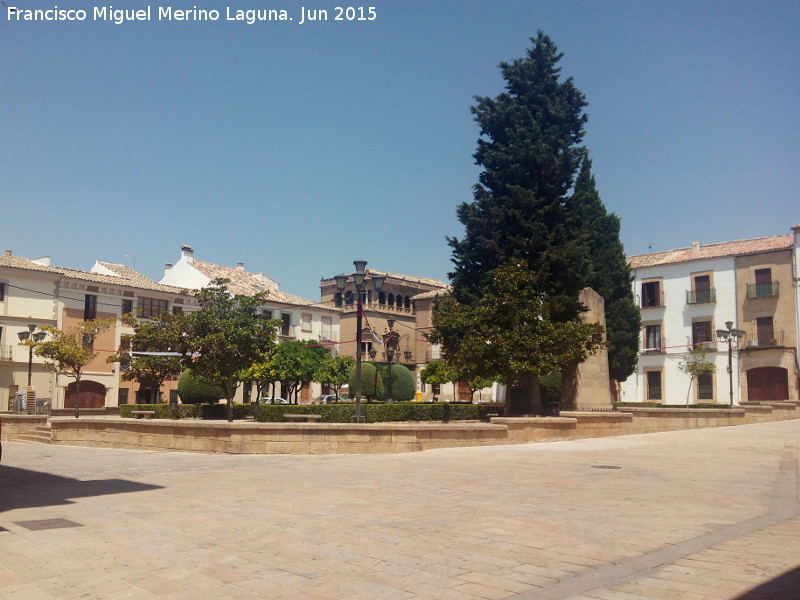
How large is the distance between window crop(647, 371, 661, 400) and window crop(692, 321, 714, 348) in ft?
10.5

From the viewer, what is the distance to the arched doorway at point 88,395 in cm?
4344

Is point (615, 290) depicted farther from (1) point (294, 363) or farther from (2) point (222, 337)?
(2) point (222, 337)

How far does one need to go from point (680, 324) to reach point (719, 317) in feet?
8.07

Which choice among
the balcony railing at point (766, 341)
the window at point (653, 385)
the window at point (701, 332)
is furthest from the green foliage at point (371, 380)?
the balcony railing at point (766, 341)

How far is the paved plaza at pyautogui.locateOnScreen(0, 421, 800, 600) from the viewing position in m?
5.22

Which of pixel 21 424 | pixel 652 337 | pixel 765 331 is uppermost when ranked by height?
pixel 765 331

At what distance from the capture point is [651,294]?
4672 centimetres

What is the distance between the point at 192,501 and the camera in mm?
9117

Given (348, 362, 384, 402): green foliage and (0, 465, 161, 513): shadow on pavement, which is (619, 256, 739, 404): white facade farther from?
(0, 465, 161, 513): shadow on pavement

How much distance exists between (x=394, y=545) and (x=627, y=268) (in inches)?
1330

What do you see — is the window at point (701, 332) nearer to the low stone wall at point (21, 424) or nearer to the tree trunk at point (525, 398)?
the tree trunk at point (525, 398)

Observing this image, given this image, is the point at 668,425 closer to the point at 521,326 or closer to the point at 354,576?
the point at 521,326

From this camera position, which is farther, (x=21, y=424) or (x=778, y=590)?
(x=21, y=424)

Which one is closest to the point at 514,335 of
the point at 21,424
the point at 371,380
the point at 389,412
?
the point at 389,412
